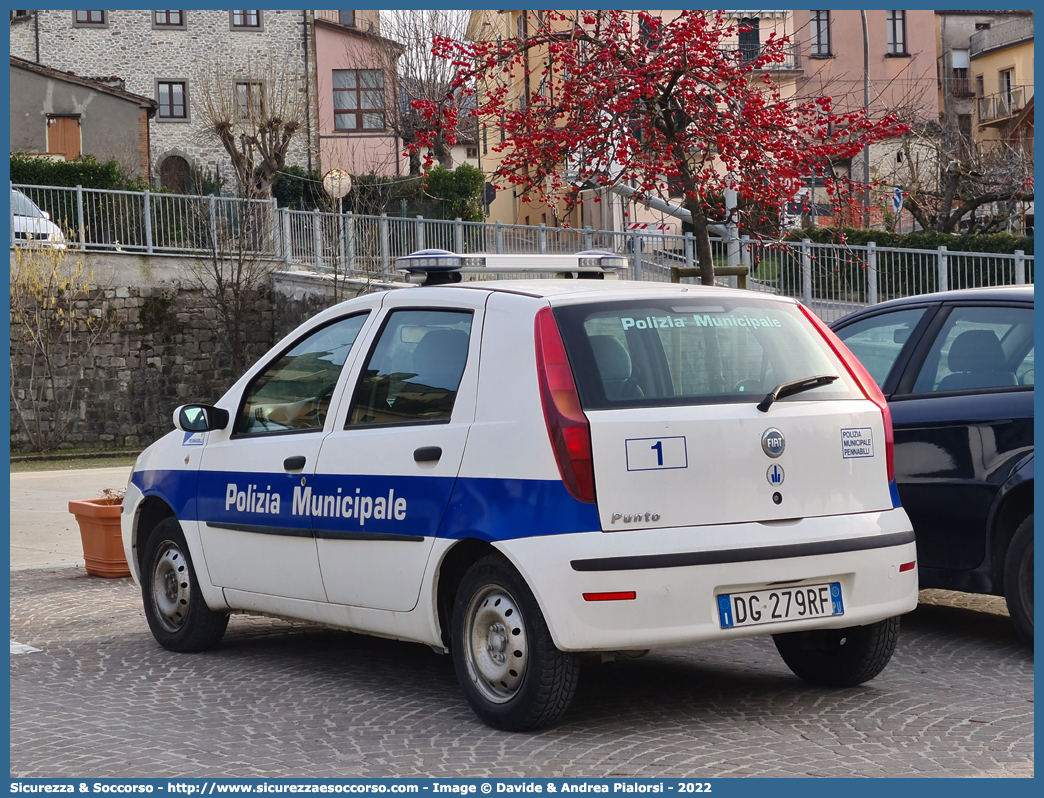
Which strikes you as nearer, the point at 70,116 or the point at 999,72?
the point at 70,116

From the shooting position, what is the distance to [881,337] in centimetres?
722

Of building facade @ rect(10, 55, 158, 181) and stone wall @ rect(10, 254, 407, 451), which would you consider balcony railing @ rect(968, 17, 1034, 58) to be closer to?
building facade @ rect(10, 55, 158, 181)

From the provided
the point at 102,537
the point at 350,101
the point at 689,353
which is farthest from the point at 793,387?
the point at 350,101

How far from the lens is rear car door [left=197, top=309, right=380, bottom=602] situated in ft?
19.4

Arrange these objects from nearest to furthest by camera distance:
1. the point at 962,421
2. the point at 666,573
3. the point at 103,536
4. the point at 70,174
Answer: the point at 666,573 → the point at 962,421 → the point at 103,536 → the point at 70,174

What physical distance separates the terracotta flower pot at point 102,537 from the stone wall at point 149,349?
53.6 feet

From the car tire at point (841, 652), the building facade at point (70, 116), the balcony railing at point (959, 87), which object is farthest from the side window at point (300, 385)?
the balcony railing at point (959, 87)

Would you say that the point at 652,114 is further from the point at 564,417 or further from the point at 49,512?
the point at 49,512

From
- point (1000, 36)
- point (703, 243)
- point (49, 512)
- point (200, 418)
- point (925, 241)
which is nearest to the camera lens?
point (200, 418)

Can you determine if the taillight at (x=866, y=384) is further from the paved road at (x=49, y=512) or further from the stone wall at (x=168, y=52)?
the stone wall at (x=168, y=52)

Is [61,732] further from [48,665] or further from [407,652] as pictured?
[407,652]

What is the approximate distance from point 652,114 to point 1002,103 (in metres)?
55.0

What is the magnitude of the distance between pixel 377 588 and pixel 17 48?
165ft

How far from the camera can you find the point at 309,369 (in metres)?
6.23
